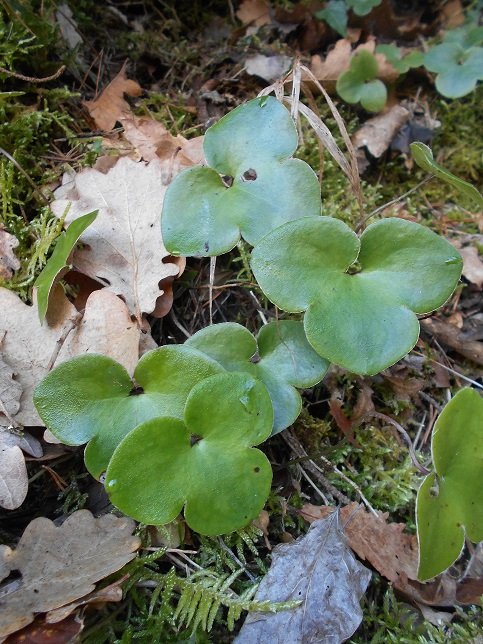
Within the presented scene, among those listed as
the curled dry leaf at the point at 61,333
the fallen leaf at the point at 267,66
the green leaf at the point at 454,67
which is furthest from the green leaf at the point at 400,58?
the curled dry leaf at the point at 61,333

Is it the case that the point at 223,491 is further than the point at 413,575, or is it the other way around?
the point at 413,575

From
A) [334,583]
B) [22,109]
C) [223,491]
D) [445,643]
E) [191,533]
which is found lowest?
[445,643]

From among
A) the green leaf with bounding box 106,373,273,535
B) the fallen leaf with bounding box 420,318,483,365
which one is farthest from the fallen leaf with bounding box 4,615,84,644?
the fallen leaf with bounding box 420,318,483,365

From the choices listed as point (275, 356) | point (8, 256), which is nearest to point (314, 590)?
point (275, 356)

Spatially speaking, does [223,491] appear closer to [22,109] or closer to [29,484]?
[29,484]

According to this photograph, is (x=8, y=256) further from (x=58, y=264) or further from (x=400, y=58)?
(x=400, y=58)

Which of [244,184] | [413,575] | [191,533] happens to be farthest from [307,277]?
[413,575]
